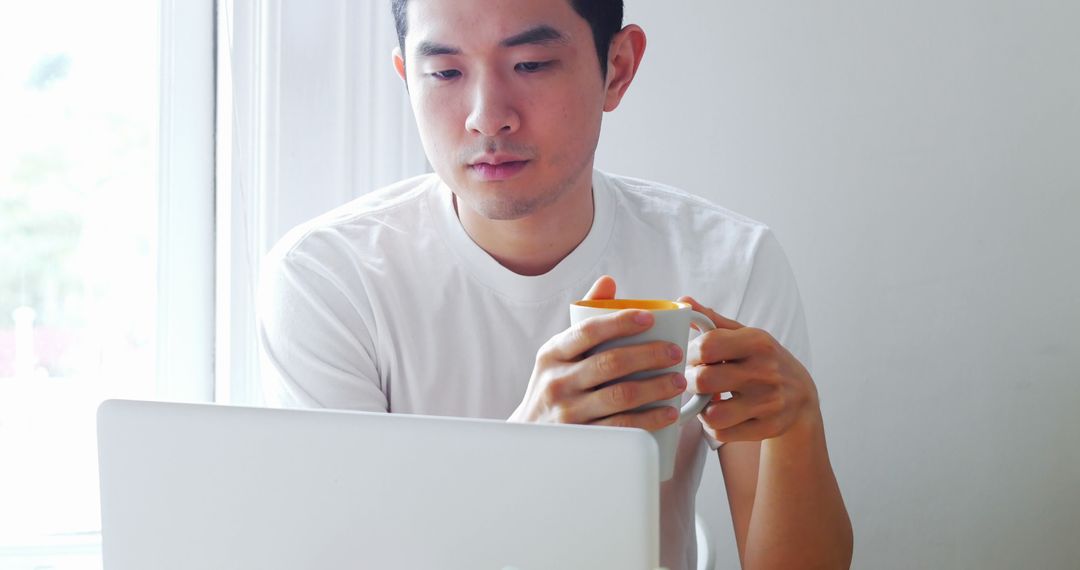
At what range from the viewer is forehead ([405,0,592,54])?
3.79 ft

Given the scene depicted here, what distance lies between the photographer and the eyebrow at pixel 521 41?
116cm

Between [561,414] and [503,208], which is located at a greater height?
[503,208]

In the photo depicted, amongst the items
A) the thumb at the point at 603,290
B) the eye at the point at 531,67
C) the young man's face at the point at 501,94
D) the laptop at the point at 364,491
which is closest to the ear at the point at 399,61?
the young man's face at the point at 501,94

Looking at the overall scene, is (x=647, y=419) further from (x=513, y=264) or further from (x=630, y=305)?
(x=513, y=264)

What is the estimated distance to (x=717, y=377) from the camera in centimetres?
90

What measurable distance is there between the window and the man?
50 cm

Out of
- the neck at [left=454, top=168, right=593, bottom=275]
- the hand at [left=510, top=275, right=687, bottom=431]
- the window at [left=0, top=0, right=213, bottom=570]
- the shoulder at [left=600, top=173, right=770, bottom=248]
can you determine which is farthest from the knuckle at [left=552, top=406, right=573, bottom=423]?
the window at [left=0, top=0, right=213, bottom=570]

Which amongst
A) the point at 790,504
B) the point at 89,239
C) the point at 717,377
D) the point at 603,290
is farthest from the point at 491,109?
the point at 89,239

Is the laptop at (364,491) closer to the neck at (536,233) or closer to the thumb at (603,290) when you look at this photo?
the thumb at (603,290)

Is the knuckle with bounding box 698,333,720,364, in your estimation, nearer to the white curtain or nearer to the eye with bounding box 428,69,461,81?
the eye with bounding box 428,69,461,81

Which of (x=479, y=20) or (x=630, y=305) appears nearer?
(x=630, y=305)

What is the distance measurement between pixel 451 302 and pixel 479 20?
14.1 inches

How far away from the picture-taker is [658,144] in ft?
5.67

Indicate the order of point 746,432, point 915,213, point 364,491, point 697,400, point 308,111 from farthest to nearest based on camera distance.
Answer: point 915,213 → point 308,111 → point 746,432 → point 697,400 → point 364,491
